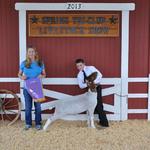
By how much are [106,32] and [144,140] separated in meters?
2.30

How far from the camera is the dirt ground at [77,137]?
694 centimetres

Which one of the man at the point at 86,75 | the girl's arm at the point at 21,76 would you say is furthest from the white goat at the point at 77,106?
the girl's arm at the point at 21,76

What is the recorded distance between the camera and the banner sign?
827 centimetres

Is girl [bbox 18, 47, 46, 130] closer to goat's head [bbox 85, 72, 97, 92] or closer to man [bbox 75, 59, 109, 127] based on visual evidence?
man [bbox 75, 59, 109, 127]

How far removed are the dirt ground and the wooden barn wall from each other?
3.03 feet

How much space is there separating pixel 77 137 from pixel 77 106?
2.69ft

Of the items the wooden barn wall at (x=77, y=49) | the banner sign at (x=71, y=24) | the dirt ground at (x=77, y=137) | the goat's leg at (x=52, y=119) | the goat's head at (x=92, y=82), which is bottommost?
the dirt ground at (x=77, y=137)

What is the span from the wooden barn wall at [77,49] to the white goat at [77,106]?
53 centimetres

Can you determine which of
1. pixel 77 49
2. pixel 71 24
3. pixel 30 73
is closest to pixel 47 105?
pixel 30 73

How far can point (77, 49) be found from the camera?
843cm

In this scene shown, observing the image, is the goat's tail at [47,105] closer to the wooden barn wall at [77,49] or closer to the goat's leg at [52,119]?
the wooden barn wall at [77,49]

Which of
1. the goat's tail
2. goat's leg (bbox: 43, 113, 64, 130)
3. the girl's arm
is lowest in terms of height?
goat's leg (bbox: 43, 113, 64, 130)

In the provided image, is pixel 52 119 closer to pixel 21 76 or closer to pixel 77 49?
pixel 21 76

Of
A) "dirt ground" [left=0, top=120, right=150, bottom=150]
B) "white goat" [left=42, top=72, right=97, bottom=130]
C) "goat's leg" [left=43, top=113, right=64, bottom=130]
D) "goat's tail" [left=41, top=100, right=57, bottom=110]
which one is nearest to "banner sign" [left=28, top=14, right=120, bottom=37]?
"white goat" [left=42, top=72, right=97, bottom=130]
